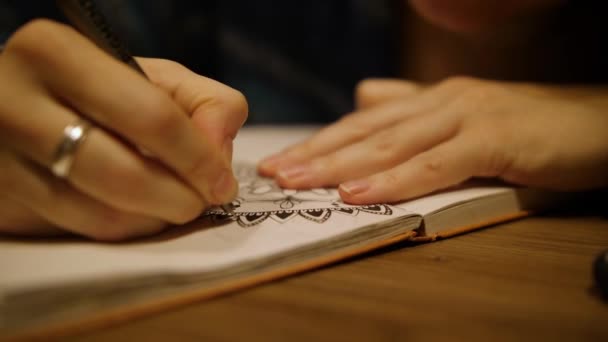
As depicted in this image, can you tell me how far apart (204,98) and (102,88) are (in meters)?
0.09

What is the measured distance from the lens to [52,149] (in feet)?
0.95

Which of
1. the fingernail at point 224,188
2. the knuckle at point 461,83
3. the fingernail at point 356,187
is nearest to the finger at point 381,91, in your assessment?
the knuckle at point 461,83

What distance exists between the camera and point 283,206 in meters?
0.42

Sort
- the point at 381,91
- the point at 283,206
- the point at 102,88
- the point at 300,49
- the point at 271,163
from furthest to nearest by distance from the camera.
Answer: the point at 300,49, the point at 381,91, the point at 271,163, the point at 283,206, the point at 102,88

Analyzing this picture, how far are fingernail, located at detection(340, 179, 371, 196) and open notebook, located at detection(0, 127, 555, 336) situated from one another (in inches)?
0.5

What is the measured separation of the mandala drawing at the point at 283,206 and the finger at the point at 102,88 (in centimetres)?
11

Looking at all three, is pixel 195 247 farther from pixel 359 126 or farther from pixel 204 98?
pixel 359 126

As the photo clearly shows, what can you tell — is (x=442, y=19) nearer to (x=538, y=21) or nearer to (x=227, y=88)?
(x=538, y=21)

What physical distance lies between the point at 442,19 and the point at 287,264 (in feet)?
1.88

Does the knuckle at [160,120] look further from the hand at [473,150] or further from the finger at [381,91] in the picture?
the finger at [381,91]

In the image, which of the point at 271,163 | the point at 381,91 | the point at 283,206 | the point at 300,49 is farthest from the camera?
the point at 300,49

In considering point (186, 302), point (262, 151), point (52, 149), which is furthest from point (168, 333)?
point (262, 151)

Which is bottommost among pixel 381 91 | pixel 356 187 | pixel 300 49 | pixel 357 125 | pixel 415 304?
pixel 415 304

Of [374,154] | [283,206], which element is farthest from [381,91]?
[283,206]
